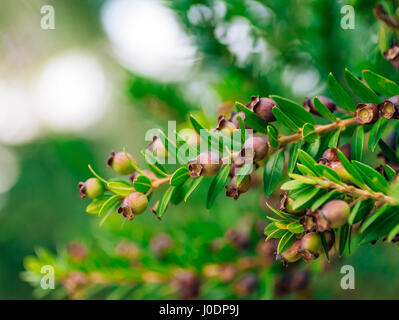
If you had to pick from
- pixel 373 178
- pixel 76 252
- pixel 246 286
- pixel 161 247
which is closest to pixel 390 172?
pixel 373 178

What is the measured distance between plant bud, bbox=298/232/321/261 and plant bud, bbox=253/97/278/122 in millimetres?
153

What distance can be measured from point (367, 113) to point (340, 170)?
8 centimetres

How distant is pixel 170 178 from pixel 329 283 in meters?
1.03

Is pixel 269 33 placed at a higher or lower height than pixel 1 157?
lower

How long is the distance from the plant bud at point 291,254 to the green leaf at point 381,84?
213mm

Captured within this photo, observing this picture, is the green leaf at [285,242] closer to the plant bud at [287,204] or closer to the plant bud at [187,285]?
the plant bud at [287,204]

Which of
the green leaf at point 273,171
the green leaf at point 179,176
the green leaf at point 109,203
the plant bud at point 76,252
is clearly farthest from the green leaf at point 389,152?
the plant bud at point 76,252

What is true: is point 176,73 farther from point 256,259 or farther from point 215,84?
point 256,259

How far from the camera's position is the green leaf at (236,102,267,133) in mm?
423

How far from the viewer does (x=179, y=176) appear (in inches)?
17.2

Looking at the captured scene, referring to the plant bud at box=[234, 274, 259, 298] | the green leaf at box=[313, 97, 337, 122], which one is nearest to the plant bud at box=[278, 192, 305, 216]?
the green leaf at box=[313, 97, 337, 122]
